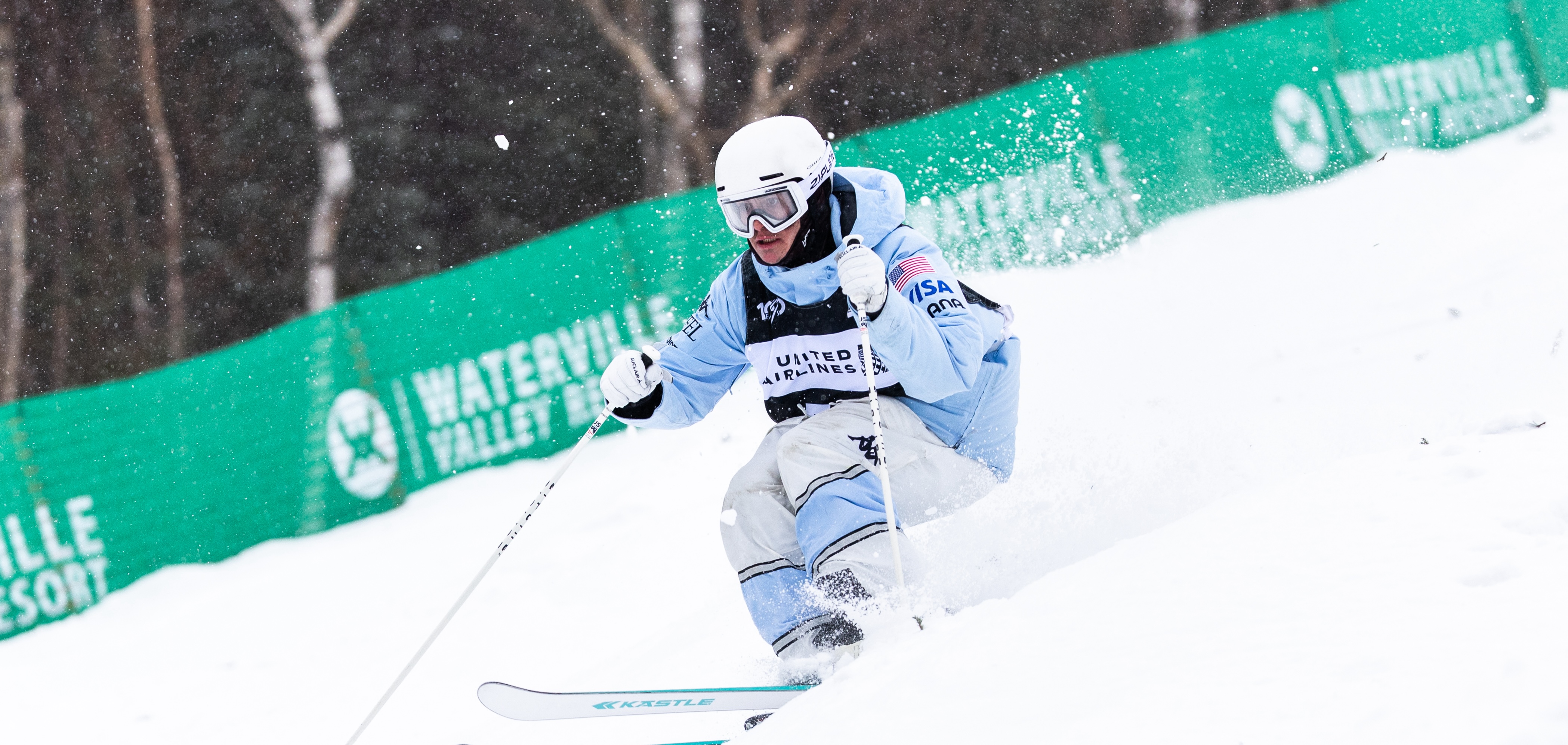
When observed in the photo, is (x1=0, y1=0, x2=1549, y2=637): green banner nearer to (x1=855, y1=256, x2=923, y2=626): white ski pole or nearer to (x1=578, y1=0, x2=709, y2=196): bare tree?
(x1=855, y1=256, x2=923, y2=626): white ski pole

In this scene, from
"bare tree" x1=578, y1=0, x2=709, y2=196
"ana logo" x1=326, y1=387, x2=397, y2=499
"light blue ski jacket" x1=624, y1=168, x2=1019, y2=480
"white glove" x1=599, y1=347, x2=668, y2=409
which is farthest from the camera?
"bare tree" x1=578, y1=0, x2=709, y2=196

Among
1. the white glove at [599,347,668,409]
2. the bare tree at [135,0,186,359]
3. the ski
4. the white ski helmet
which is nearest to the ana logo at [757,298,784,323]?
the white ski helmet

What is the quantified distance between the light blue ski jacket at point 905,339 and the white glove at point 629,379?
11 cm

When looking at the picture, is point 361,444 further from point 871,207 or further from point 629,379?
point 871,207

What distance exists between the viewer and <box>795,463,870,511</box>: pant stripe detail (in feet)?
9.89

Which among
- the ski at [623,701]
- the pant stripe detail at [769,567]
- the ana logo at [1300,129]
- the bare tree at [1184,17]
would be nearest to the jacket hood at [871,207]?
the pant stripe detail at [769,567]

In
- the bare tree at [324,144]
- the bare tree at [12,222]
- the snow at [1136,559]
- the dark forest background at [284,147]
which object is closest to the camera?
the snow at [1136,559]

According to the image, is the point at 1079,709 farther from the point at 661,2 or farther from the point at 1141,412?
the point at 661,2

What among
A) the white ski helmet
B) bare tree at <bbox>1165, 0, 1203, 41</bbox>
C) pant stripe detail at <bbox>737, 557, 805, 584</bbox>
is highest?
bare tree at <bbox>1165, 0, 1203, 41</bbox>

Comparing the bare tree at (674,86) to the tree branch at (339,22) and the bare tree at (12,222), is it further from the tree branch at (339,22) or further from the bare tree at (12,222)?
the bare tree at (12,222)

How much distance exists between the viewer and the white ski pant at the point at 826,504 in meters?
2.95

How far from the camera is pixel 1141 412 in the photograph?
19.7ft

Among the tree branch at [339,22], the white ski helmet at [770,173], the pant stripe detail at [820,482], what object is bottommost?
the pant stripe detail at [820,482]

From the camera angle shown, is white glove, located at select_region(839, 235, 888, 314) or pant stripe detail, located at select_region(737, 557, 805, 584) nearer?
white glove, located at select_region(839, 235, 888, 314)
